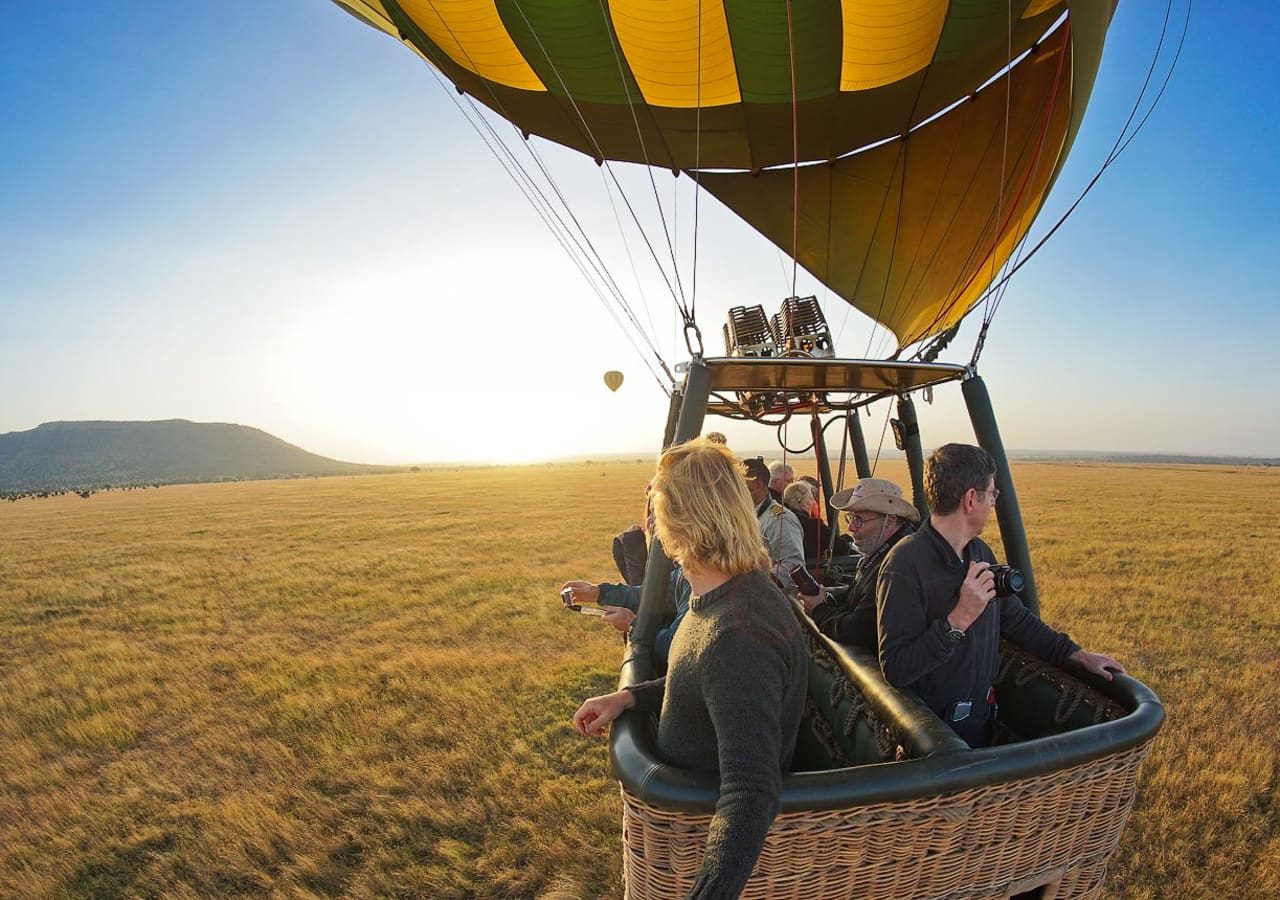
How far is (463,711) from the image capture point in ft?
18.6

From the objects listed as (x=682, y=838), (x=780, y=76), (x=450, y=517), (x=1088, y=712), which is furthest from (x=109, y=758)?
(x=450, y=517)

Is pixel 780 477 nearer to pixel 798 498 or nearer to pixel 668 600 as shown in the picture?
pixel 798 498

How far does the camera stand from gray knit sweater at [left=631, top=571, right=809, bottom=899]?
125 cm

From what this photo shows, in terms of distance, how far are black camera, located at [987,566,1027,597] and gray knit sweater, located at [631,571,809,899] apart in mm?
885

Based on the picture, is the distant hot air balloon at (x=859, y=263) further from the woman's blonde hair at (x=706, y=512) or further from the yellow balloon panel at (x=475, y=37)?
the woman's blonde hair at (x=706, y=512)

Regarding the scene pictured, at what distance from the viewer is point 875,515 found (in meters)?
3.26

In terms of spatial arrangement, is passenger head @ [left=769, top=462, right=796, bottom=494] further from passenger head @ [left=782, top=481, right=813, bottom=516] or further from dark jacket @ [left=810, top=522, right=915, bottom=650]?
dark jacket @ [left=810, top=522, right=915, bottom=650]

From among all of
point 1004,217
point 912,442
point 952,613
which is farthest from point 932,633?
point 1004,217

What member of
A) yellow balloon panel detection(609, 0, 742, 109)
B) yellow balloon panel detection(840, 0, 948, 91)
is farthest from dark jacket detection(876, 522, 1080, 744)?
yellow balloon panel detection(840, 0, 948, 91)

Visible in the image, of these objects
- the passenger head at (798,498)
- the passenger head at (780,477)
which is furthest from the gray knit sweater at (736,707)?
the passenger head at (780,477)

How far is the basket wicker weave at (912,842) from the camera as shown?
1.42 m

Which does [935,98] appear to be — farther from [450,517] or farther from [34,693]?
[450,517]

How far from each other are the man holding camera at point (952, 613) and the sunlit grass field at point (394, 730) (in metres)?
1.98

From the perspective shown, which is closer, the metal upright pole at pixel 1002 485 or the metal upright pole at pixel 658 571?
the metal upright pole at pixel 658 571
